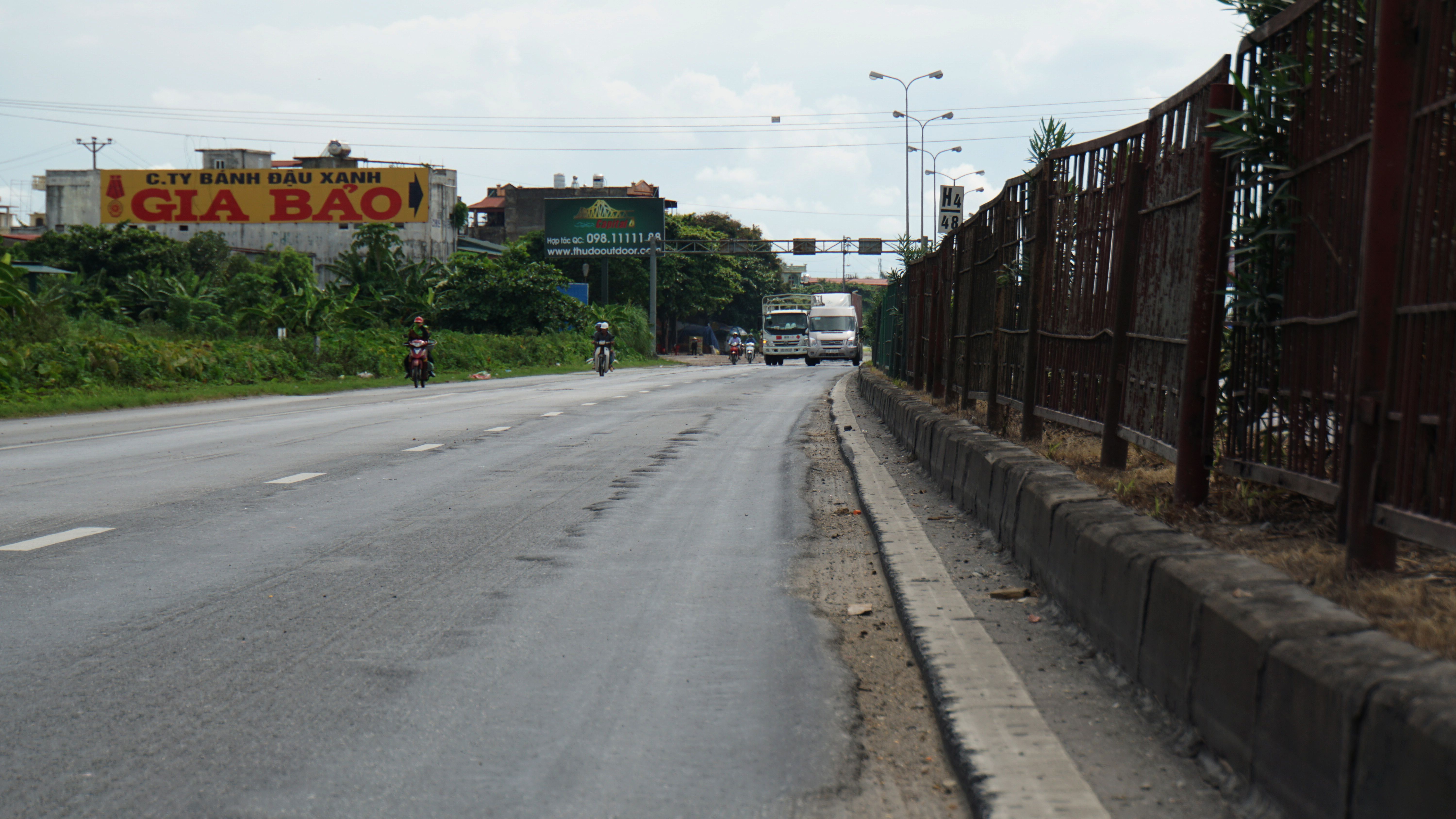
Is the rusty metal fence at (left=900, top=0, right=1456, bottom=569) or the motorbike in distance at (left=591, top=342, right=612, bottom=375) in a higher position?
the rusty metal fence at (left=900, top=0, right=1456, bottom=569)

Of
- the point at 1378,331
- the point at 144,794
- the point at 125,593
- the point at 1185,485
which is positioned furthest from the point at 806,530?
the point at 144,794

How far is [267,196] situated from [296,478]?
74340 mm

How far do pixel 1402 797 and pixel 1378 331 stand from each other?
5.41 ft

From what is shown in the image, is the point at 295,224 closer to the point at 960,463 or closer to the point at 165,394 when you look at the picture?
the point at 165,394

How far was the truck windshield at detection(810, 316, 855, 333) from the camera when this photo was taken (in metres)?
56.3

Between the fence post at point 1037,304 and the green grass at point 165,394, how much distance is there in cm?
1489

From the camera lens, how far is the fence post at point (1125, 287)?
242 inches

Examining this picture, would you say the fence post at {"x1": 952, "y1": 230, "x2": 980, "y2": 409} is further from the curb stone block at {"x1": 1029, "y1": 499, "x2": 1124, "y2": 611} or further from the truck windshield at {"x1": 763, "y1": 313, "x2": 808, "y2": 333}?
the truck windshield at {"x1": 763, "y1": 313, "x2": 808, "y2": 333}

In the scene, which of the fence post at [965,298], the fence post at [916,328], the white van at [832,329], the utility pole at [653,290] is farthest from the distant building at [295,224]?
the fence post at [965,298]

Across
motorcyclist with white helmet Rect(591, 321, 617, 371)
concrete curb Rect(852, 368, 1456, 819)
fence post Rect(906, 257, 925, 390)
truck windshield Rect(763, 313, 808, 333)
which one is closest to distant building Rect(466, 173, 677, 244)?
truck windshield Rect(763, 313, 808, 333)

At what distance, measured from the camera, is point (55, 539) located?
6559 mm

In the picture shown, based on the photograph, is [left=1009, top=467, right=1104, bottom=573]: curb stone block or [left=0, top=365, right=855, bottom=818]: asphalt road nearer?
[left=0, top=365, right=855, bottom=818]: asphalt road

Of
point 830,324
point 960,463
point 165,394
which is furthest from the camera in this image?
point 830,324

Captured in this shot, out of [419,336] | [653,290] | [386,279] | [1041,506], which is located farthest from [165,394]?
[653,290]
